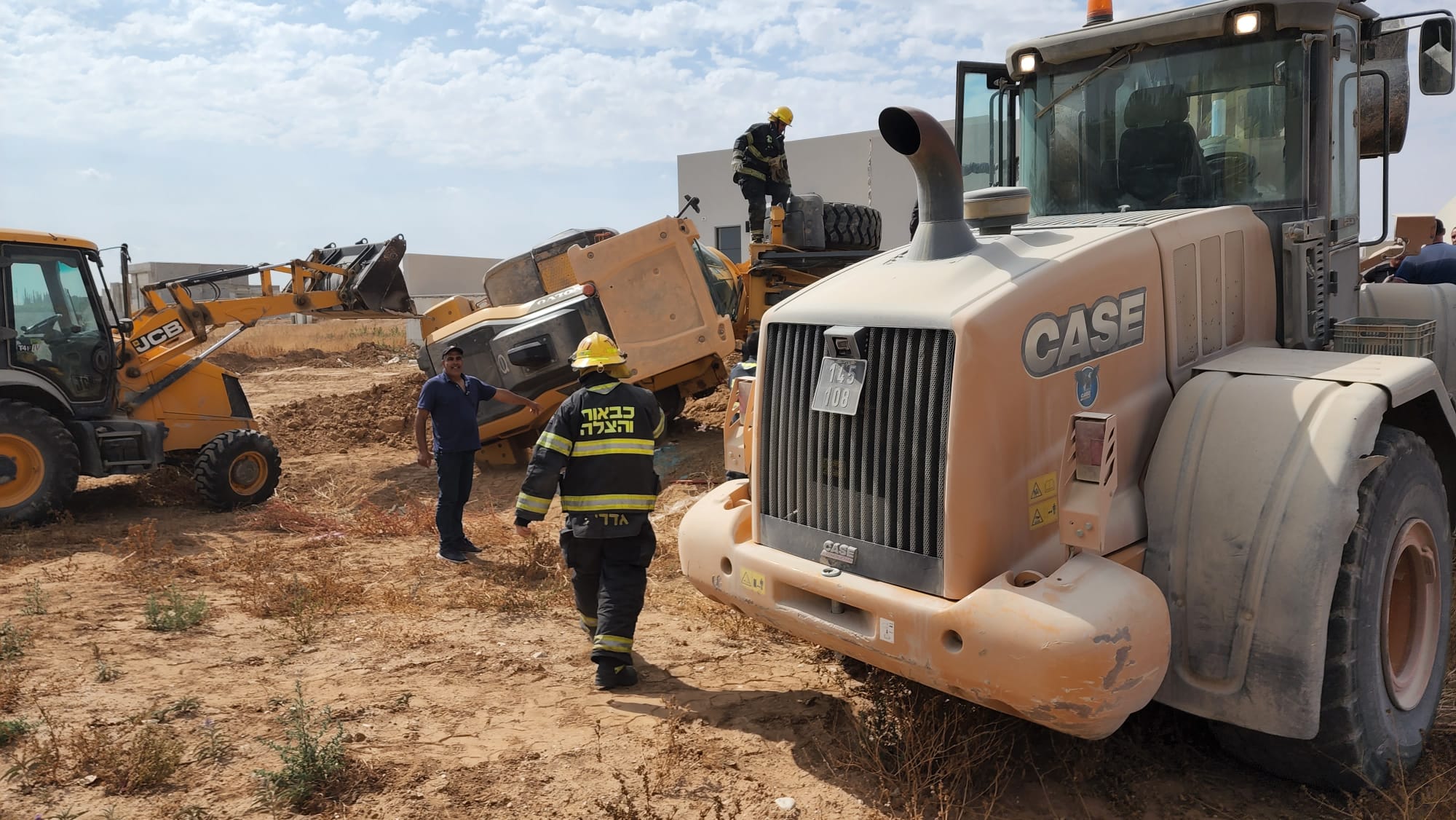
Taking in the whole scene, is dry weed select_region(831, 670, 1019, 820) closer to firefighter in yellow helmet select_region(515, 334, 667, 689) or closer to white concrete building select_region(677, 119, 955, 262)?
firefighter in yellow helmet select_region(515, 334, 667, 689)

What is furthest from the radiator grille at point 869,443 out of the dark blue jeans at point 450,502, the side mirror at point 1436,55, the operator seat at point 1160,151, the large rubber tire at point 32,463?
the large rubber tire at point 32,463

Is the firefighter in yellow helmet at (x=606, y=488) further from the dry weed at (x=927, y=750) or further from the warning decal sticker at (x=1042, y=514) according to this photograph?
the warning decal sticker at (x=1042, y=514)

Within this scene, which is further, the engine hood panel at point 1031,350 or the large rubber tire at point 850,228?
the large rubber tire at point 850,228

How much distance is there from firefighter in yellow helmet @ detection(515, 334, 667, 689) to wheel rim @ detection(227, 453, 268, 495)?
5.87 meters

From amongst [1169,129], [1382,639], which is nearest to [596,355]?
[1169,129]

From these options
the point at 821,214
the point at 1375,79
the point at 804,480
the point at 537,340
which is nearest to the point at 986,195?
the point at 804,480

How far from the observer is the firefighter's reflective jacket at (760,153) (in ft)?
36.9

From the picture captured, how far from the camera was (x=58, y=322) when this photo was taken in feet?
30.6

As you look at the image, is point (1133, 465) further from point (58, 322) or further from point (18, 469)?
point (58, 322)

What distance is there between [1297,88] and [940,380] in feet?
8.01

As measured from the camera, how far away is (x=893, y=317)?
142 inches

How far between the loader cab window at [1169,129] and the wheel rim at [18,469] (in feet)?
26.9

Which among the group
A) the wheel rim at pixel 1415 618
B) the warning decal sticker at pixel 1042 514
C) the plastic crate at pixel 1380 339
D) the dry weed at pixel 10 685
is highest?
the plastic crate at pixel 1380 339

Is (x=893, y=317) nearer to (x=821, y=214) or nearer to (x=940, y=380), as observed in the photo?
(x=940, y=380)
